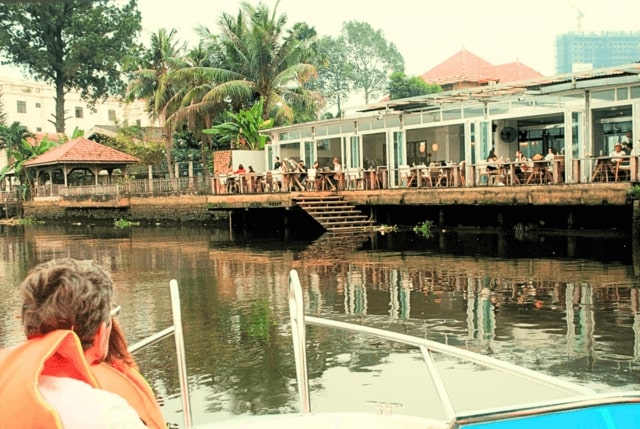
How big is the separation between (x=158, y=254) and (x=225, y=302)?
373 inches

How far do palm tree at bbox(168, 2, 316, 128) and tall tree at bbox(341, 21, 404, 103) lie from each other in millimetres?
41579

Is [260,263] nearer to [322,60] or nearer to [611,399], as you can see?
[611,399]

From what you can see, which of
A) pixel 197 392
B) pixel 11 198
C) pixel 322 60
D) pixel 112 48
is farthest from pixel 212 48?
pixel 197 392

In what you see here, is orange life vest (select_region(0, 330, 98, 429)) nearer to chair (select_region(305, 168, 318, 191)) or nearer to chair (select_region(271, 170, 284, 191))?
chair (select_region(305, 168, 318, 191))

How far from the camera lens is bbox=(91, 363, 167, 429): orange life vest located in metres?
2.50

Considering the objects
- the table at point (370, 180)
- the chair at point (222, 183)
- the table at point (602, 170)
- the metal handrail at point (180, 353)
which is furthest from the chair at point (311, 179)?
the metal handrail at point (180, 353)

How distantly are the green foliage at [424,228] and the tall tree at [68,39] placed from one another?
126 ft

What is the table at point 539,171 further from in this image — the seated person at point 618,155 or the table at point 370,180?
the table at point 370,180

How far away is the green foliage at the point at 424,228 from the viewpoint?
2416 centimetres

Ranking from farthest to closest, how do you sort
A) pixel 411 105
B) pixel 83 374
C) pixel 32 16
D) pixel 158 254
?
pixel 32 16, pixel 411 105, pixel 158 254, pixel 83 374

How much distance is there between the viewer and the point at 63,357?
2.26 metres

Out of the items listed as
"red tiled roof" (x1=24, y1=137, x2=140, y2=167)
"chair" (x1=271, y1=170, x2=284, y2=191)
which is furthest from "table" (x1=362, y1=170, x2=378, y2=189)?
"red tiled roof" (x1=24, y1=137, x2=140, y2=167)

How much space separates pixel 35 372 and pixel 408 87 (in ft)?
178

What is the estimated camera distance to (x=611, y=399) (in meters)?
2.74
